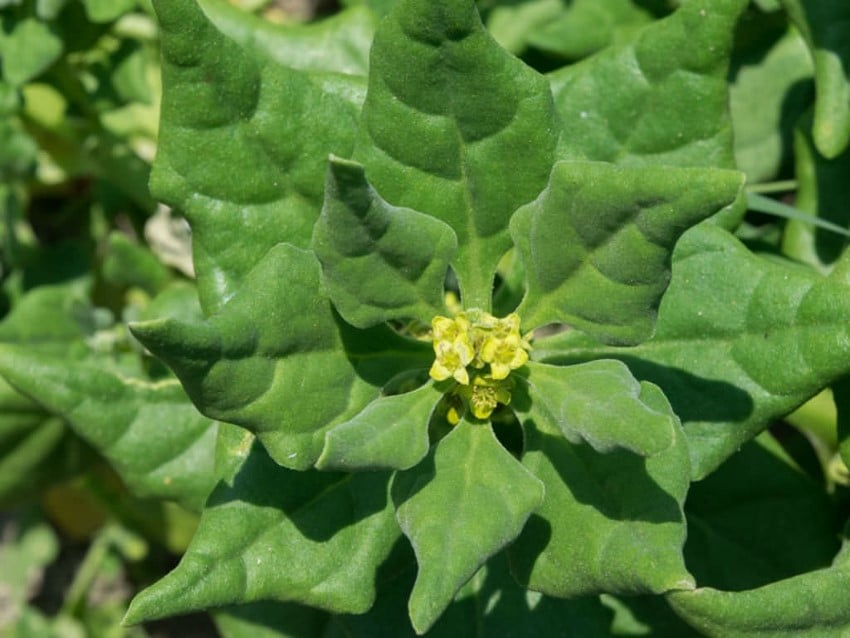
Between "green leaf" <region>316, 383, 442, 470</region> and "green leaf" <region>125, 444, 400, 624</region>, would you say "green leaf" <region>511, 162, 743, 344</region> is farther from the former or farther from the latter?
"green leaf" <region>125, 444, 400, 624</region>

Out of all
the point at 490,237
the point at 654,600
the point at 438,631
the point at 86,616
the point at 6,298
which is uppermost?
the point at 490,237

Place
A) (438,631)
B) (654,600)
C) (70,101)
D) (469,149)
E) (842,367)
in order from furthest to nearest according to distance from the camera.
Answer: (70,101)
(654,600)
(438,631)
(469,149)
(842,367)

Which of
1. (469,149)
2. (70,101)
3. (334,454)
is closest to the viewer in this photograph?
(334,454)

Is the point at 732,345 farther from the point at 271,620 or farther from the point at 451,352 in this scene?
the point at 271,620

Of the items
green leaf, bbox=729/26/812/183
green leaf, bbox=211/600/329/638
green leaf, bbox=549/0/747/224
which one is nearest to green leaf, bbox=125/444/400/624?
green leaf, bbox=549/0/747/224

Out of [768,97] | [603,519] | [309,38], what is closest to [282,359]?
[603,519]

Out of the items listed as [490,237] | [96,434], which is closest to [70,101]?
[96,434]

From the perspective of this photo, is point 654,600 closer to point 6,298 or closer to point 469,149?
point 469,149
